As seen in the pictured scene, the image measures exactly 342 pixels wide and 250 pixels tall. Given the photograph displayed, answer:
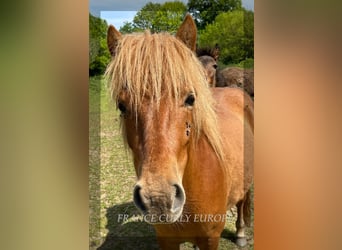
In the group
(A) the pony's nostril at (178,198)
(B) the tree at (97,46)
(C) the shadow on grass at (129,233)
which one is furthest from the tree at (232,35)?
(C) the shadow on grass at (129,233)

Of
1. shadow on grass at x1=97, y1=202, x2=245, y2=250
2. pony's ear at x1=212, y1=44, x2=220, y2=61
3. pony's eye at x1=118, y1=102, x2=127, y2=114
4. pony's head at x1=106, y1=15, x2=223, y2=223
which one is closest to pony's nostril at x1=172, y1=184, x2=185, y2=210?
pony's head at x1=106, y1=15, x2=223, y2=223

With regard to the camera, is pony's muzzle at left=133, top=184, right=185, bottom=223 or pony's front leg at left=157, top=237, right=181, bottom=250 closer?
pony's muzzle at left=133, top=184, right=185, bottom=223

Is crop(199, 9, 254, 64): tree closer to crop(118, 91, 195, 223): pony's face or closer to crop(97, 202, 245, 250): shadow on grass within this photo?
crop(118, 91, 195, 223): pony's face

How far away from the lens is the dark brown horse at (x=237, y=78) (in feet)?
3.08

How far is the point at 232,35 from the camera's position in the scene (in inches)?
37.1

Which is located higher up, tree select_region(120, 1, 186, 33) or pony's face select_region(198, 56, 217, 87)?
tree select_region(120, 1, 186, 33)

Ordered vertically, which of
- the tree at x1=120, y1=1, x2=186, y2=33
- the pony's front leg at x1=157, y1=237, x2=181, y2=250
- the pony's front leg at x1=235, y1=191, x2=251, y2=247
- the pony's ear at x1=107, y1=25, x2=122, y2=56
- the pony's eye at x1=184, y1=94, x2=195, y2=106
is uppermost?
the tree at x1=120, y1=1, x2=186, y2=33

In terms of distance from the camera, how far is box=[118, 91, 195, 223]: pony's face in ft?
2.81

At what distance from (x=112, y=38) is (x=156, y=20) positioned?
0.13 meters

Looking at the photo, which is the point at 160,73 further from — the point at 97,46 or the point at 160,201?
the point at 160,201

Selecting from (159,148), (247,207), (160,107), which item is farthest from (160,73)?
(247,207)
